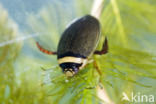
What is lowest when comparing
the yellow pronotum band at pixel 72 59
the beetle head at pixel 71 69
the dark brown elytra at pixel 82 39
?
the beetle head at pixel 71 69

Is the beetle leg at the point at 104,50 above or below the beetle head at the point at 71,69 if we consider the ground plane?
above

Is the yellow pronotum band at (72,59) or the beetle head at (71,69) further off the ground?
the yellow pronotum band at (72,59)

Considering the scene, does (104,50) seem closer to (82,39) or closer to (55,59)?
(82,39)

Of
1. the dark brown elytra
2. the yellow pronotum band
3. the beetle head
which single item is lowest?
the beetle head

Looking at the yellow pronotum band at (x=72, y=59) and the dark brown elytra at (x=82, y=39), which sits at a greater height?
the dark brown elytra at (x=82, y=39)
